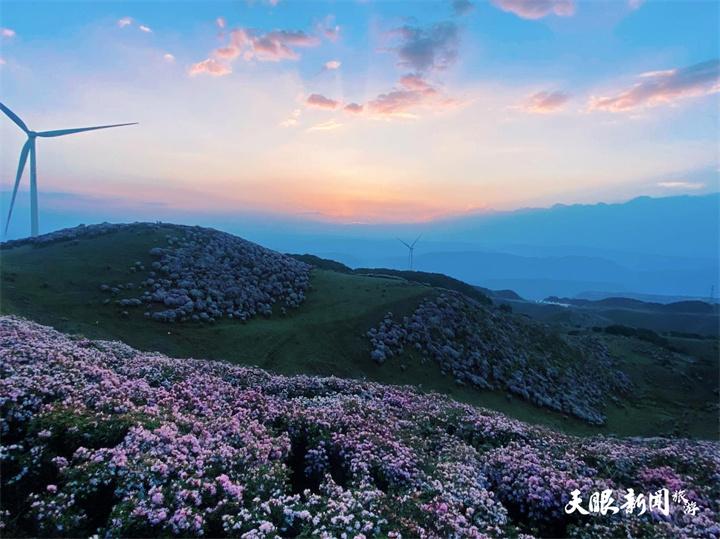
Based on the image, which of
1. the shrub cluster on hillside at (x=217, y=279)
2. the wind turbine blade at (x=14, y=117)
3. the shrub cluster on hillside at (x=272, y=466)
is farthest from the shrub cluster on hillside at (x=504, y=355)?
the wind turbine blade at (x=14, y=117)

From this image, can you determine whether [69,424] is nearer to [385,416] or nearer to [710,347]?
[385,416]

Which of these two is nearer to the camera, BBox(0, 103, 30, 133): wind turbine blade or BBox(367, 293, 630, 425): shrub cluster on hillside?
BBox(367, 293, 630, 425): shrub cluster on hillside

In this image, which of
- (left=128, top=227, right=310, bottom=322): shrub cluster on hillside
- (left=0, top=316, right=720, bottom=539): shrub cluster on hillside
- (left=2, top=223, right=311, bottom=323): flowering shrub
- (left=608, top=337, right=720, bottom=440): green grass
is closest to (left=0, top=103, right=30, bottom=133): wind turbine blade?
(left=2, top=223, right=311, bottom=323): flowering shrub

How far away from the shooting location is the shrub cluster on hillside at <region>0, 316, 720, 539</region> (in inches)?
309

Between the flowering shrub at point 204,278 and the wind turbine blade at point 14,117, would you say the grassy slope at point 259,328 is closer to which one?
the flowering shrub at point 204,278

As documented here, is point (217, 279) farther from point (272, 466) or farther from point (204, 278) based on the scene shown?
point (272, 466)

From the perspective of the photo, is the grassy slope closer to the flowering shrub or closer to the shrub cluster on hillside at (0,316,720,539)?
the flowering shrub

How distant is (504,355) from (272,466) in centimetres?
3882

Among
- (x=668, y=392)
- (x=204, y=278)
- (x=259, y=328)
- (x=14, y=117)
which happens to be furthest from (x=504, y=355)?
(x=14, y=117)

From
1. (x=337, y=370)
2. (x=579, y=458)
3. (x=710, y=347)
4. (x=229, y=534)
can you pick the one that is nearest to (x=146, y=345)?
(x=337, y=370)

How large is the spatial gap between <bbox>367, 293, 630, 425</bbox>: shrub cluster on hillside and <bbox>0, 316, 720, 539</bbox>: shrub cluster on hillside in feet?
77.6

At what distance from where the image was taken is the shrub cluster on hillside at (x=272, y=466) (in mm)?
7852

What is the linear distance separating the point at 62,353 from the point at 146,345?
16206 millimetres

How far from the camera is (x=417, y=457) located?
37.4ft
